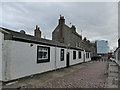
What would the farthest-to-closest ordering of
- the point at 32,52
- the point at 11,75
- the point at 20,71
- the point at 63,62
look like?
the point at 63,62
the point at 32,52
the point at 20,71
the point at 11,75

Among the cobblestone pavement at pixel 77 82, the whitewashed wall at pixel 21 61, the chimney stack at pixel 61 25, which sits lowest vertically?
the cobblestone pavement at pixel 77 82

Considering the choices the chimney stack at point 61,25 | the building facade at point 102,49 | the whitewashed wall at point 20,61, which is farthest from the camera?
the building facade at point 102,49

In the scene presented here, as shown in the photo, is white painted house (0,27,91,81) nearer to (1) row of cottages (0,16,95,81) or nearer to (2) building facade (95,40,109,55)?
(1) row of cottages (0,16,95,81)

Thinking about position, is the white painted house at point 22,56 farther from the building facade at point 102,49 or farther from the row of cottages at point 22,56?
the building facade at point 102,49

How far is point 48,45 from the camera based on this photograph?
10.9 m

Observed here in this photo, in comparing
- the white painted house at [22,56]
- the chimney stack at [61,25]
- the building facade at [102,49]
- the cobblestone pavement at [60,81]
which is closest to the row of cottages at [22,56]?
the white painted house at [22,56]

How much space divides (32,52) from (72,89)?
4846mm

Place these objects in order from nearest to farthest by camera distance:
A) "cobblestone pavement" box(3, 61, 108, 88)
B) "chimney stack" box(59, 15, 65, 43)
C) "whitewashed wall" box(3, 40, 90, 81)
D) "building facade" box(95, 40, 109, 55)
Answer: "cobblestone pavement" box(3, 61, 108, 88) < "whitewashed wall" box(3, 40, 90, 81) < "chimney stack" box(59, 15, 65, 43) < "building facade" box(95, 40, 109, 55)

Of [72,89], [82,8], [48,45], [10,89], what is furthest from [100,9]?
[10,89]

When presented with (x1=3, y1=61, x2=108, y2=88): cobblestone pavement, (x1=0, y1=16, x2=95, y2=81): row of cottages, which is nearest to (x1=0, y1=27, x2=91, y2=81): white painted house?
(x1=0, y1=16, x2=95, y2=81): row of cottages

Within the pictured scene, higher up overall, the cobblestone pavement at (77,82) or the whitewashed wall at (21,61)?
the whitewashed wall at (21,61)

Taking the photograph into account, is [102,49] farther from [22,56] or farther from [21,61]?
[21,61]

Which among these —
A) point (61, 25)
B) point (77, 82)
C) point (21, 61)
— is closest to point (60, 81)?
point (77, 82)

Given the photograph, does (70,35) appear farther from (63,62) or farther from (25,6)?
(25,6)
